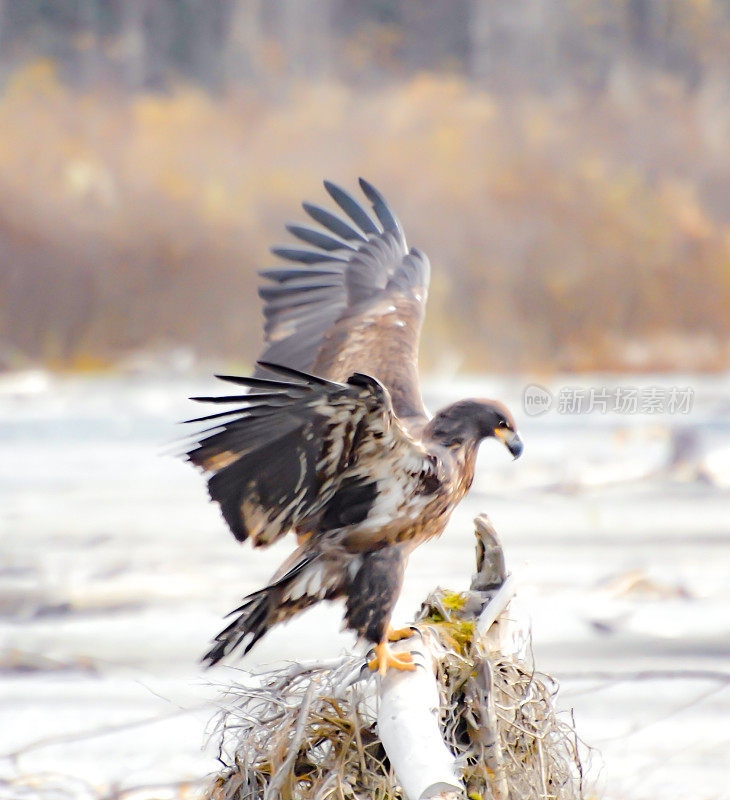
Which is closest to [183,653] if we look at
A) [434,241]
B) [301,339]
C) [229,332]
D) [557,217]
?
[301,339]

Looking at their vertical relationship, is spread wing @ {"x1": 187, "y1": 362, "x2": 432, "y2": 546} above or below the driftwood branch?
above

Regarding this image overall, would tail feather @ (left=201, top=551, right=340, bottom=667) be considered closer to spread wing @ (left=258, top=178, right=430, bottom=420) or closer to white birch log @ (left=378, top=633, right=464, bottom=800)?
white birch log @ (left=378, top=633, right=464, bottom=800)

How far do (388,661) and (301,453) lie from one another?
0.37 meters

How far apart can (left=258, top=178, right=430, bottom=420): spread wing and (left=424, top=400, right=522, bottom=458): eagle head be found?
0.35m

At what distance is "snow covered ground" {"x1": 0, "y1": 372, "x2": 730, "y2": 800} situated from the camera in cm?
307

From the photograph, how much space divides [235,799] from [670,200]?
313 inches

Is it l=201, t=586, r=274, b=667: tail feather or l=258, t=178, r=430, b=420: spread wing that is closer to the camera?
l=201, t=586, r=274, b=667: tail feather

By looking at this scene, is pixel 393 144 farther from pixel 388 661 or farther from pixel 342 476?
pixel 388 661

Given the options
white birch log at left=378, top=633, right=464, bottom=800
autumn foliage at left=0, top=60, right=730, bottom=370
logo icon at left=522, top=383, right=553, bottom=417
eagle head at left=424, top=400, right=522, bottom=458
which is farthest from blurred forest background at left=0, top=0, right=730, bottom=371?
white birch log at left=378, top=633, right=464, bottom=800

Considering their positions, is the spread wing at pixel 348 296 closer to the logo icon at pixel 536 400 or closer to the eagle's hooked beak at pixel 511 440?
the eagle's hooked beak at pixel 511 440

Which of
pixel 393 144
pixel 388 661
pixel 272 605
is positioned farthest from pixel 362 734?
pixel 393 144

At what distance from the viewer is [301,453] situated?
5.02 ft

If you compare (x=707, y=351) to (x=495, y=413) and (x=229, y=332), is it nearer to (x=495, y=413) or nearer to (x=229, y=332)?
(x=229, y=332)

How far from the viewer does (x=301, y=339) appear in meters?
2.23
